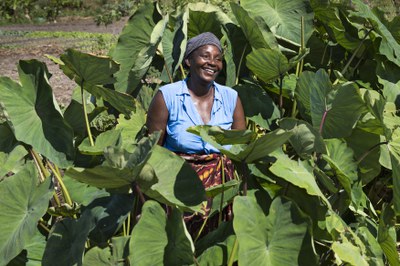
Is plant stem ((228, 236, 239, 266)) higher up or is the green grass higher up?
plant stem ((228, 236, 239, 266))

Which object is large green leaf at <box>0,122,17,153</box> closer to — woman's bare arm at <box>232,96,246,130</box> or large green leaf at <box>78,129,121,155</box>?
large green leaf at <box>78,129,121,155</box>

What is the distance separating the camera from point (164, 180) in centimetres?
217

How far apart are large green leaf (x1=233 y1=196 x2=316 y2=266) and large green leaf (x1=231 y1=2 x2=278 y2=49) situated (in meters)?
0.98

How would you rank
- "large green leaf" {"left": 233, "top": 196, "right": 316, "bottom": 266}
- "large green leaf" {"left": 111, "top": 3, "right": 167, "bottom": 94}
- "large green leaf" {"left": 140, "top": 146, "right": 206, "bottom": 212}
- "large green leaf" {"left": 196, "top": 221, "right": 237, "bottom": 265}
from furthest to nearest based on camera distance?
1. "large green leaf" {"left": 111, "top": 3, "right": 167, "bottom": 94}
2. "large green leaf" {"left": 196, "top": 221, "right": 237, "bottom": 265}
3. "large green leaf" {"left": 140, "top": 146, "right": 206, "bottom": 212}
4. "large green leaf" {"left": 233, "top": 196, "right": 316, "bottom": 266}

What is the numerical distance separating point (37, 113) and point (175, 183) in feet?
2.24

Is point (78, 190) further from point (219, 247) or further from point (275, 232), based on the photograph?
point (275, 232)

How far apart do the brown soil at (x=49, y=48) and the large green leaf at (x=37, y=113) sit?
104 centimetres

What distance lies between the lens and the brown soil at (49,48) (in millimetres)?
7804

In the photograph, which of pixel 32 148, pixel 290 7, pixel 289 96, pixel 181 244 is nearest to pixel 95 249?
pixel 181 244

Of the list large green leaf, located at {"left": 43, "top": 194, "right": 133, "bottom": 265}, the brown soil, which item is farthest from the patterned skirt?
the brown soil

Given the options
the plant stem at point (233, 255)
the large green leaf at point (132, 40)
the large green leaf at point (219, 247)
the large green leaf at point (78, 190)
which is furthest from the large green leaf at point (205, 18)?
the plant stem at point (233, 255)

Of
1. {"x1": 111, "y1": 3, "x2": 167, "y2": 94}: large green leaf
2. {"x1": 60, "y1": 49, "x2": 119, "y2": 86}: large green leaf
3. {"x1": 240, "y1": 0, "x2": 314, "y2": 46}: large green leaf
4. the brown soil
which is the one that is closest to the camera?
{"x1": 60, "y1": 49, "x2": 119, "y2": 86}: large green leaf

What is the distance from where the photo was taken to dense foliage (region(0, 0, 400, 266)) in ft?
6.74

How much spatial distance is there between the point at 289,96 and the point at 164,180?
1.08m
